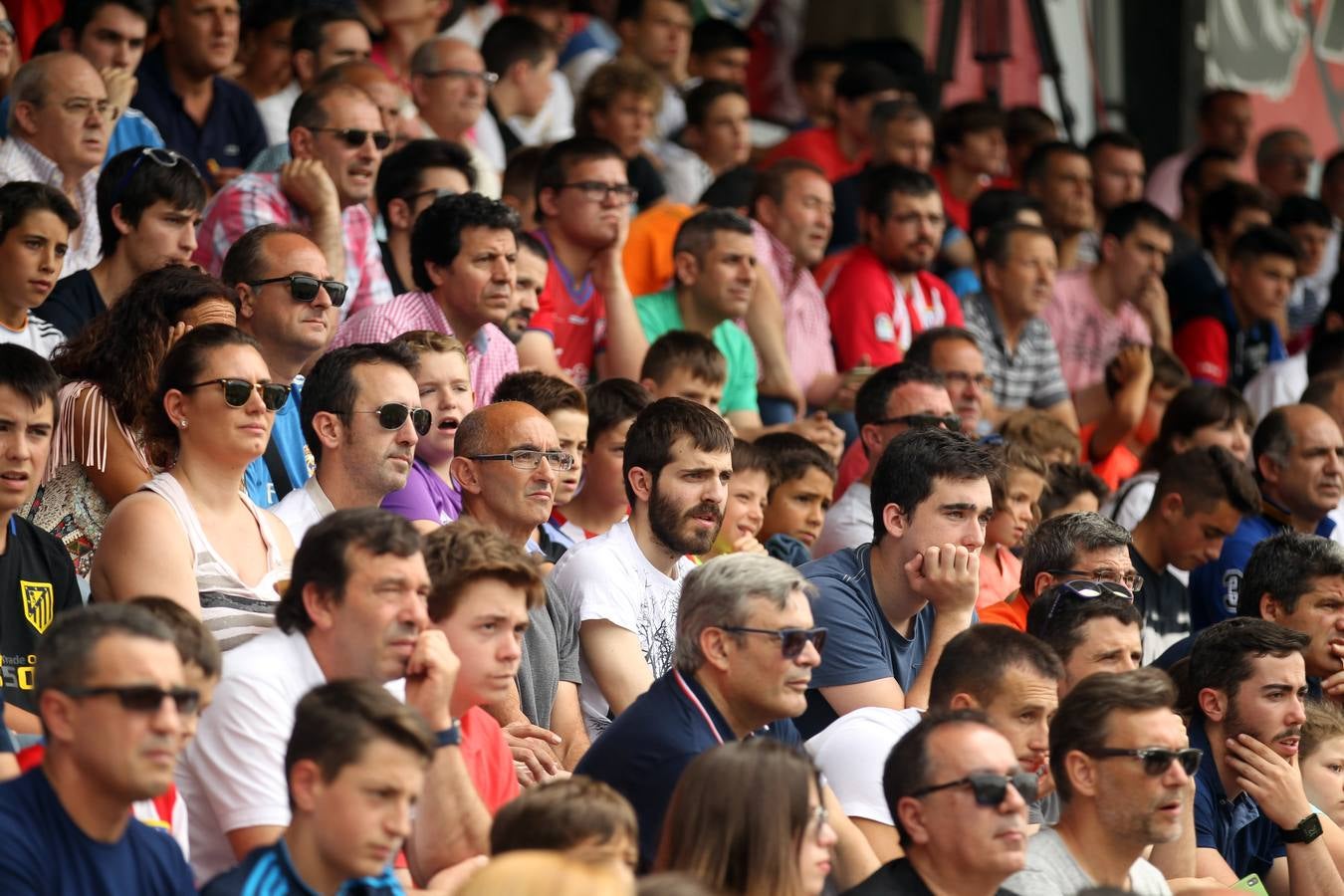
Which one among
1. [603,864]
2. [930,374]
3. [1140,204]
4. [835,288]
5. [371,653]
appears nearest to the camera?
[603,864]

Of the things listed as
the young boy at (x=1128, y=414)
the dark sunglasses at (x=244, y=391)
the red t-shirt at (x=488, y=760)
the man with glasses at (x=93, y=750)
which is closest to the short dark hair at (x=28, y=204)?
the dark sunglasses at (x=244, y=391)

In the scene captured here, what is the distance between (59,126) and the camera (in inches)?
304

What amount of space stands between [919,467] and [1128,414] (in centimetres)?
404

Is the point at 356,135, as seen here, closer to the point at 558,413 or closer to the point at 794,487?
the point at 558,413

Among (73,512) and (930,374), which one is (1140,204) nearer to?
(930,374)

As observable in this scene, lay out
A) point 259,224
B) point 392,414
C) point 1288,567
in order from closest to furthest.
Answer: point 392,414 → point 1288,567 → point 259,224

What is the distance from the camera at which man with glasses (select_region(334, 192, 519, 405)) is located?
287 inches

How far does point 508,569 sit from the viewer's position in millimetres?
4836

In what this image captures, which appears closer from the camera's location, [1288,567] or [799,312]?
[1288,567]

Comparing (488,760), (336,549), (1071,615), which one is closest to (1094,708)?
(1071,615)

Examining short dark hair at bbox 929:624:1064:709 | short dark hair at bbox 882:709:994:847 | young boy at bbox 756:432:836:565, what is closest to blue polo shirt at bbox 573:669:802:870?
short dark hair at bbox 882:709:994:847

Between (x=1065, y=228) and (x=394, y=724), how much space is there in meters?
8.71

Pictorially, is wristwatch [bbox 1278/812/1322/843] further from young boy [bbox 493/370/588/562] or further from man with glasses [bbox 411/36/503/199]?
man with glasses [bbox 411/36/503/199]

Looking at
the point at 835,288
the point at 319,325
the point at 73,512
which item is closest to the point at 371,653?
the point at 73,512
